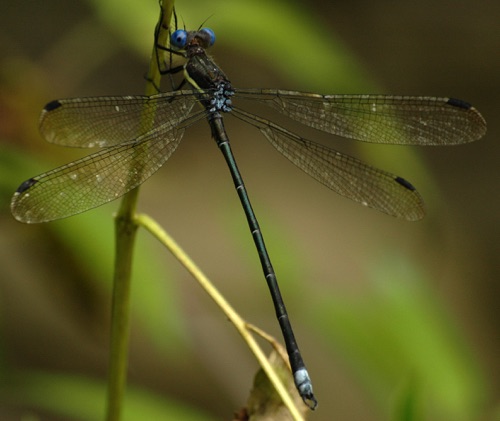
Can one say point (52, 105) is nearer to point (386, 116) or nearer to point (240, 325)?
point (240, 325)

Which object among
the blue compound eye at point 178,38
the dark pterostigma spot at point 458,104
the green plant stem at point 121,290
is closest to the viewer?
the green plant stem at point 121,290

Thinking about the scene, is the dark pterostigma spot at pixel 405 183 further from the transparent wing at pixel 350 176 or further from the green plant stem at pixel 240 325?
the green plant stem at pixel 240 325

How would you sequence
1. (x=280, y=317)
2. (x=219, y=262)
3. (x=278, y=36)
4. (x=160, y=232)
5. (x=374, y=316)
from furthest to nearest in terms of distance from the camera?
(x=219, y=262) → (x=278, y=36) → (x=374, y=316) → (x=280, y=317) → (x=160, y=232)

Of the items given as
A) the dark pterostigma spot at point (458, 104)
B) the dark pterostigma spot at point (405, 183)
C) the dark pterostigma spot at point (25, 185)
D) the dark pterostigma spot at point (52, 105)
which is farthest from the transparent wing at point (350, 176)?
the dark pterostigma spot at point (25, 185)

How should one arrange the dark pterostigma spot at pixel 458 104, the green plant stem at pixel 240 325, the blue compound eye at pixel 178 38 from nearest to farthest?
the green plant stem at pixel 240 325, the blue compound eye at pixel 178 38, the dark pterostigma spot at pixel 458 104

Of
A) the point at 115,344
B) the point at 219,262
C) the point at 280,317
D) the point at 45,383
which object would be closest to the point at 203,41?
the point at 280,317

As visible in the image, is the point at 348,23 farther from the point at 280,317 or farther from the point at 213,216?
the point at 280,317
